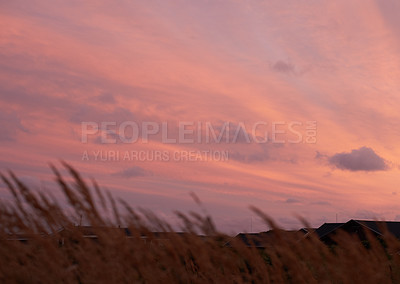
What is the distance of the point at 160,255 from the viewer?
4.50 m

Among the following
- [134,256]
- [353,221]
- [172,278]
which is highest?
[134,256]

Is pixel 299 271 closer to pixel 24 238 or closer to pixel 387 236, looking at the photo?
pixel 387 236

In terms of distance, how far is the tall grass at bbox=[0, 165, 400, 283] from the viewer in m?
3.97

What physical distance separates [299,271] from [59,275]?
2184mm

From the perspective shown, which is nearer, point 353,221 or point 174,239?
point 174,239

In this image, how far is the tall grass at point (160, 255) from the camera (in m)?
3.97

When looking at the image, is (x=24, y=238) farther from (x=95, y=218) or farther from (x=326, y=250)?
(x=326, y=250)

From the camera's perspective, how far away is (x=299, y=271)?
393 centimetres

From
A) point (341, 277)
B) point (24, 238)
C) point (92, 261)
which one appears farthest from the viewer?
point (24, 238)

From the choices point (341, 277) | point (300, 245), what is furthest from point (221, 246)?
point (341, 277)

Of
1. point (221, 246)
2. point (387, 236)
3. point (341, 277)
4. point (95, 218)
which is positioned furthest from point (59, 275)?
point (387, 236)

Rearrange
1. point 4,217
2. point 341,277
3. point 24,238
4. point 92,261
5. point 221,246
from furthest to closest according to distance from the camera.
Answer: point 4,217 < point 24,238 < point 221,246 < point 92,261 < point 341,277

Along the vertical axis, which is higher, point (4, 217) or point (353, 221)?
point (4, 217)

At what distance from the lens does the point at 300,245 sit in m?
4.04
